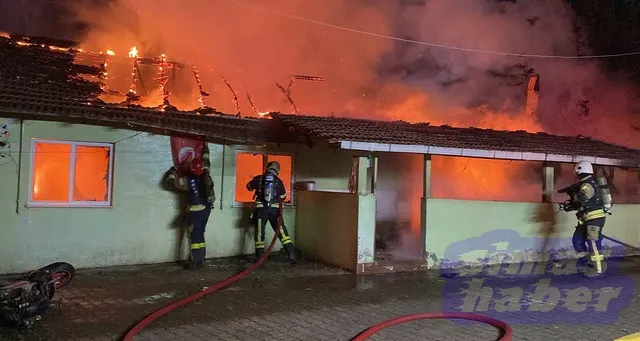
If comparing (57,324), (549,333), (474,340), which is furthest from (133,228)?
(549,333)

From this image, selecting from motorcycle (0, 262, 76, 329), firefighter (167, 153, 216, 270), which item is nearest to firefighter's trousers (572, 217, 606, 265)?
firefighter (167, 153, 216, 270)

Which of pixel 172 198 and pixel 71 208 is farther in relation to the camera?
pixel 172 198

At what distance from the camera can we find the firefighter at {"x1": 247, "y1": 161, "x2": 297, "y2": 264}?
895cm

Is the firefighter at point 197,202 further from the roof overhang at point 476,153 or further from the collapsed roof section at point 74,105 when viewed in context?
the roof overhang at point 476,153

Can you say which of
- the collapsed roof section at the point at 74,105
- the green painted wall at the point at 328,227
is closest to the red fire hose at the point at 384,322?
the green painted wall at the point at 328,227

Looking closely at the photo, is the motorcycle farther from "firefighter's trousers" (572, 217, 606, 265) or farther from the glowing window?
"firefighter's trousers" (572, 217, 606, 265)

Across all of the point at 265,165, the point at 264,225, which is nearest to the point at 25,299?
the point at 264,225

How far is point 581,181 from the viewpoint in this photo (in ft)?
28.5

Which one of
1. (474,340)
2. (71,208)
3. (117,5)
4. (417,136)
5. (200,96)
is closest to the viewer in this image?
(474,340)

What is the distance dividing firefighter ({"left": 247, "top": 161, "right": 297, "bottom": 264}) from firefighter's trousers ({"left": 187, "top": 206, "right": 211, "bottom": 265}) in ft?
3.06

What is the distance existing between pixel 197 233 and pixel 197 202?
20.2 inches

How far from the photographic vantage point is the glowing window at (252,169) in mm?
10195

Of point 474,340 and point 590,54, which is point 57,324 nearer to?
point 474,340

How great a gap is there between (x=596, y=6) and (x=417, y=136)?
1060cm
